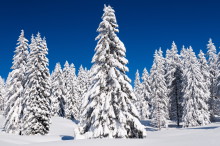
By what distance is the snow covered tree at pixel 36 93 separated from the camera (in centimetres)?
3469

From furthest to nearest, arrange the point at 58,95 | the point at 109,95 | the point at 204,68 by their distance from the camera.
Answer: the point at 58,95
the point at 204,68
the point at 109,95

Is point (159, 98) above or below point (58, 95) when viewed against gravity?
below

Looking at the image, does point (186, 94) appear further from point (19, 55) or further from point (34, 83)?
point (19, 55)

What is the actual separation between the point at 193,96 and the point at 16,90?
31.1 m

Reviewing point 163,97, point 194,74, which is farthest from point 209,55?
point 163,97

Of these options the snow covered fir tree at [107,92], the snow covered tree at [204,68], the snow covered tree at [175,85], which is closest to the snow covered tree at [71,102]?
the snow covered fir tree at [107,92]

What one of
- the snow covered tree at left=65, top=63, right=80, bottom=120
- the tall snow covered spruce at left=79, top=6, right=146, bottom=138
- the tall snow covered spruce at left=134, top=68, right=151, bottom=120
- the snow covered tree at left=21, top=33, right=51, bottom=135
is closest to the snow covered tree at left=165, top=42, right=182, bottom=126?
the tall snow covered spruce at left=134, top=68, right=151, bottom=120

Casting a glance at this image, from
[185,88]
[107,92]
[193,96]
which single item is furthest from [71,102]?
[107,92]

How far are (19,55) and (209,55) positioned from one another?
39.7 m

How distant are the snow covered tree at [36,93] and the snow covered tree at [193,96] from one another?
24.6 meters

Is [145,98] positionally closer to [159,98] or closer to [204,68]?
[204,68]

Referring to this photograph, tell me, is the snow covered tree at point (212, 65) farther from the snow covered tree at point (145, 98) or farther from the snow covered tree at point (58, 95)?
the snow covered tree at point (58, 95)

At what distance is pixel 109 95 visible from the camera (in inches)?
822

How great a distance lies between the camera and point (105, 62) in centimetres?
2184
